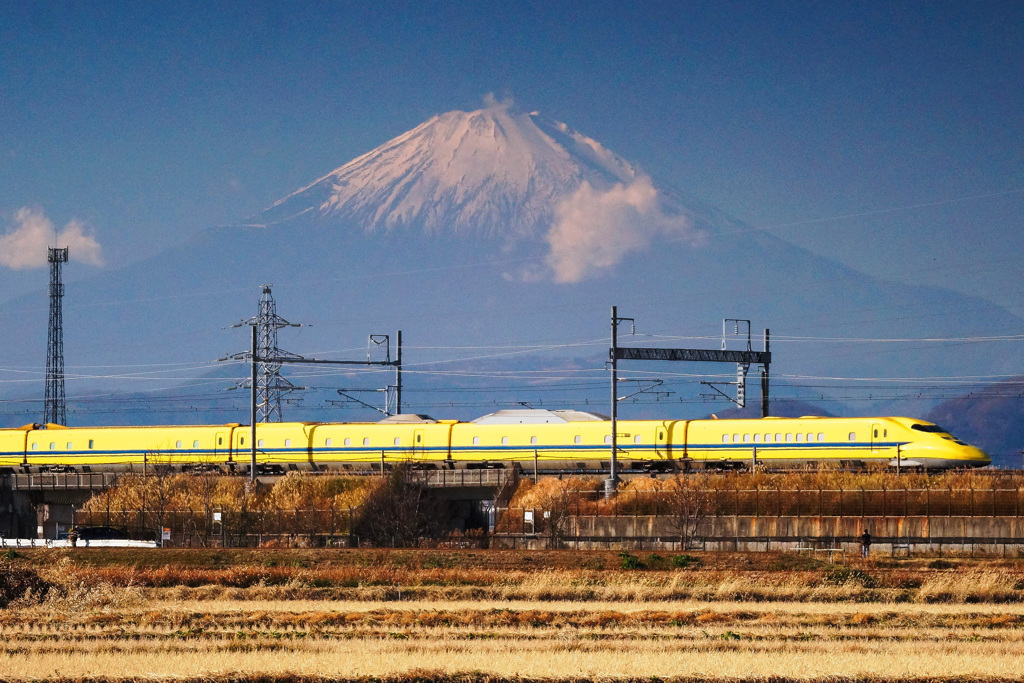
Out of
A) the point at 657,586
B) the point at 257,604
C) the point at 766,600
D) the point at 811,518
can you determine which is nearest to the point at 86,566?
the point at 257,604

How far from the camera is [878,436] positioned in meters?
67.1

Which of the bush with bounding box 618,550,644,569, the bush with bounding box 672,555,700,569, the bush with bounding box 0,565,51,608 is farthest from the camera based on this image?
the bush with bounding box 672,555,700,569

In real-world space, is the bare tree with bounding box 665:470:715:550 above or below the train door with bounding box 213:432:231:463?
below

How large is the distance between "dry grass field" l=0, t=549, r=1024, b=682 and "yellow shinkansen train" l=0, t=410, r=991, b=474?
16269 mm

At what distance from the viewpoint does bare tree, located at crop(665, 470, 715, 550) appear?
195ft

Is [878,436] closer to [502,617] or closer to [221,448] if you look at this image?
[502,617]

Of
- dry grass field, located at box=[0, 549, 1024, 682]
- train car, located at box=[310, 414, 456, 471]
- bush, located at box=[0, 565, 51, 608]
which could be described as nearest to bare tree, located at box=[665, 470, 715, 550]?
dry grass field, located at box=[0, 549, 1024, 682]

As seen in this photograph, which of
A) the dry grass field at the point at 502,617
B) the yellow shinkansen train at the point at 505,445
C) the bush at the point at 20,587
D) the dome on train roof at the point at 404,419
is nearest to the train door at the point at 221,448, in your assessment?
the yellow shinkansen train at the point at 505,445

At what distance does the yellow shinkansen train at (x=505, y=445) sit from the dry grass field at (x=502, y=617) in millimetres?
16269

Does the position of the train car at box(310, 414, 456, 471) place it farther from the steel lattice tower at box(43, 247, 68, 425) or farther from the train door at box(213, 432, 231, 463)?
the steel lattice tower at box(43, 247, 68, 425)

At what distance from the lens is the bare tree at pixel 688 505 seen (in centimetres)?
5934

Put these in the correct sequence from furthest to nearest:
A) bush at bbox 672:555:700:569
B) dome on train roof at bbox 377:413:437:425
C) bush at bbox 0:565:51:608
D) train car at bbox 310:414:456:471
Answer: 1. dome on train roof at bbox 377:413:437:425
2. train car at bbox 310:414:456:471
3. bush at bbox 672:555:700:569
4. bush at bbox 0:565:51:608

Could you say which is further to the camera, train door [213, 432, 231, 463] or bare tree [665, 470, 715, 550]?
train door [213, 432, 231, 463]

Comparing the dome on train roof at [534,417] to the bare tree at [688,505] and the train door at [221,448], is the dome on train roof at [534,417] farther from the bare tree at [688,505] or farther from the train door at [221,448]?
the train door at [221,448]
